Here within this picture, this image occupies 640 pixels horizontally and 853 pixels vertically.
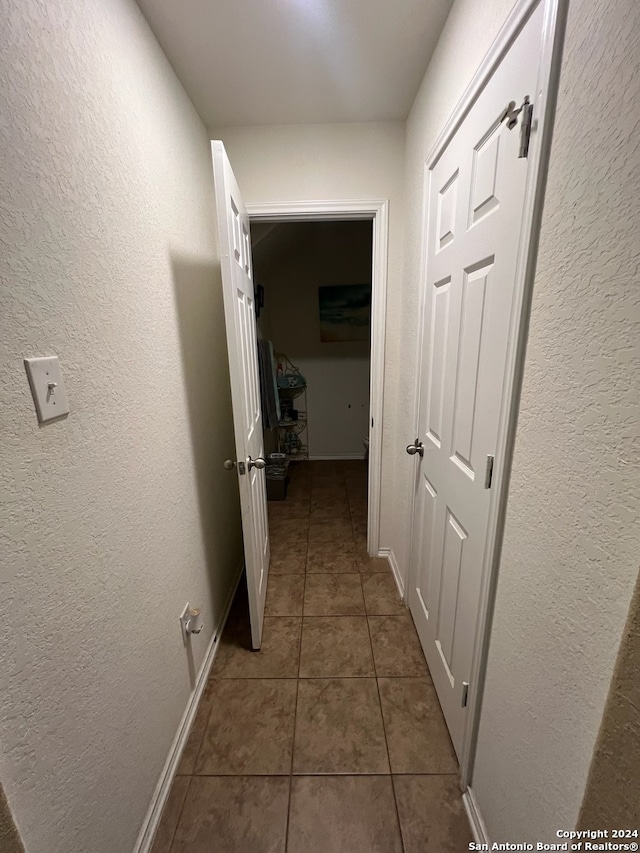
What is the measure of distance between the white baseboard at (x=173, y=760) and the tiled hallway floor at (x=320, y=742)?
3cm

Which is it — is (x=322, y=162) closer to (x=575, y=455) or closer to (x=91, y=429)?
(x=91, y=429)

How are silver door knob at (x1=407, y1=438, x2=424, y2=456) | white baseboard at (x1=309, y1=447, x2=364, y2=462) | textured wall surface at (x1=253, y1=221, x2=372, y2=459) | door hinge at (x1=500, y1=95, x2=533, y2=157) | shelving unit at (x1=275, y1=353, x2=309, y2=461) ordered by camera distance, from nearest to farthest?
1. door hinge at (x1=500, y1=95, x2=533, y2=157)
2. silver door knob at (x1=407, y1=438, x2=424, y2=456)
3. textured wall surface at (x1=253, y1=221, x2=372, y2=459)
4. shelving unit at (x1=275, y1=353, x2=309, y2=461)
5. white baseboard at (x1=309, y1=447, x2=364, y2=462)

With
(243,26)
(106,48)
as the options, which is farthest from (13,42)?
(243,26)

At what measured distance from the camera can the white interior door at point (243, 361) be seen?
115 cm

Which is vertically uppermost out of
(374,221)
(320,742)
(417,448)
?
(374,221)

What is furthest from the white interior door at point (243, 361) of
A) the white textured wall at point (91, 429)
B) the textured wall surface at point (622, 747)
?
the textured wall surface at point (622, 747)

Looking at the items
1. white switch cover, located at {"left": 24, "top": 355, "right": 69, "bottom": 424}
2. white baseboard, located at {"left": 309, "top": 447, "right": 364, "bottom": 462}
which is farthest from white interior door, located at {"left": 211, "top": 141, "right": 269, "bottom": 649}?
white baseboard, located at {"left": 309, "top": 447, "right": 364, "bottom": 462}

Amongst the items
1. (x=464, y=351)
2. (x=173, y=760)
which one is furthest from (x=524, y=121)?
(x=173, y=760)

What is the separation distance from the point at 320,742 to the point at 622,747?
3.47 feet

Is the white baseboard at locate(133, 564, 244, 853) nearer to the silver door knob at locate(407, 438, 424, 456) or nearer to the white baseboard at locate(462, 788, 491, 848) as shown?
the white baseboard at locate(462, 788, 491, 848)

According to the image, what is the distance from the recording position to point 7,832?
54 cm

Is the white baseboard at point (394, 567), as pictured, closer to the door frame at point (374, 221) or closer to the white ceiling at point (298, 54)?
the door frame at point (374, 221)

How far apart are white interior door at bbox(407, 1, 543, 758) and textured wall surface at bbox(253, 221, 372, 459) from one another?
2.17m

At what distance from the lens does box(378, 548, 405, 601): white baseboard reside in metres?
1.82
